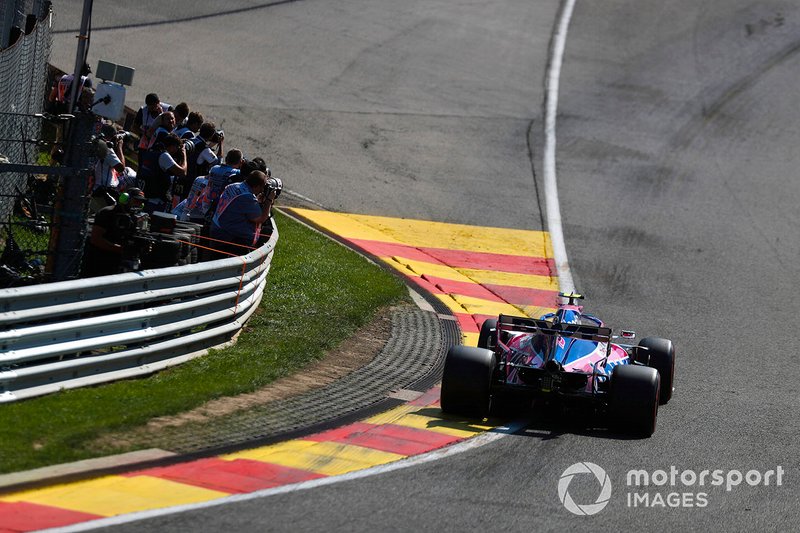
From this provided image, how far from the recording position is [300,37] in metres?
29.0

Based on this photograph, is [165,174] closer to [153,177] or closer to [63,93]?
[153,177]

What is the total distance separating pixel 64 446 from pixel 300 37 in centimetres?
2134

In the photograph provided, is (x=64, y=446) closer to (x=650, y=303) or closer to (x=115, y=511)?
(x=115, y=511)

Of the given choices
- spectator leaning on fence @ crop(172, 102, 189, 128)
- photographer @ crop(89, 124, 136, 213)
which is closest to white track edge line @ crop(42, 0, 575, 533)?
photographer @ crop(89, 124, 136, 213)

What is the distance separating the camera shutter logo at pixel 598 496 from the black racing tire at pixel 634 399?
0.99 meters

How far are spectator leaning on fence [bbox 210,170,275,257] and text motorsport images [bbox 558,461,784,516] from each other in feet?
17.1

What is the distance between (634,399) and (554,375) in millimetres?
766

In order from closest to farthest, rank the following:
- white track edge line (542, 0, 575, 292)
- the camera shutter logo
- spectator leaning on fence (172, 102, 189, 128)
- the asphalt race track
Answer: the camera shutter logo → the asphalt race track → spectator leaning on fence (172, 102, 189, 128) → white track edge line (542, 0, 575, 292)

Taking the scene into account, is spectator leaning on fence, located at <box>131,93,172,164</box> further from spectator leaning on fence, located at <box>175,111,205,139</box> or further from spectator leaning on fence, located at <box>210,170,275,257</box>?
spectator leaning on fence, located at <box>210,170,275,257</box>

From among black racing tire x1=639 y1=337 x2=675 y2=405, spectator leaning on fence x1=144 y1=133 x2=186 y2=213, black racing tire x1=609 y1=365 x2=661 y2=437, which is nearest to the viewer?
black racing tire x1=609 y1=365 x2=661 y2=437

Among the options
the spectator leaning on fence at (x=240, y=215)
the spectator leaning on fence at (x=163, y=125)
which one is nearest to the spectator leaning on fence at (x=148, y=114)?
the spectator leaning on fence at (x=163, y=125)

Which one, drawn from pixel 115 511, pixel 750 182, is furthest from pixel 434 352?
pixel 750 182

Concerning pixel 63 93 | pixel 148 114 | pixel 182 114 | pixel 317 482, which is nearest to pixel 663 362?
pixel 317 482

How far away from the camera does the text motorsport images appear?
359 inches
